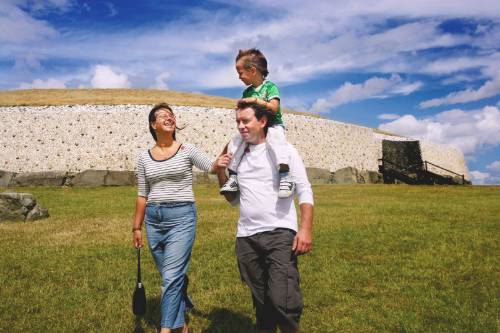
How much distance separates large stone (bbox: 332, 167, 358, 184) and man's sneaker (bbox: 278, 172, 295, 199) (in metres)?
32.8

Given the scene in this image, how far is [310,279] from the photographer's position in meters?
6.86

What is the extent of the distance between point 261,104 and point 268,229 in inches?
39.2

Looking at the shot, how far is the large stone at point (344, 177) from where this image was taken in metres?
35.6

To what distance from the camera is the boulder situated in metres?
34.3

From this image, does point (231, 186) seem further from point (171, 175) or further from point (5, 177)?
point (5, 177)

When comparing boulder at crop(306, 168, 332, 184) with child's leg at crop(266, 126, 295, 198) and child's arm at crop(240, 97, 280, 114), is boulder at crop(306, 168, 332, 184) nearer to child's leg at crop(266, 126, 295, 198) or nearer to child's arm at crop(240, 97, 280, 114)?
child's arm at crop(240, 97, 280, 114)

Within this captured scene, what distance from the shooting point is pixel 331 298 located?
5.96m

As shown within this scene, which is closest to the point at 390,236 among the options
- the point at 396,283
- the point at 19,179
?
the point at 396,283

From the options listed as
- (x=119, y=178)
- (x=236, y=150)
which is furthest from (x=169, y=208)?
(x=119, y=178)

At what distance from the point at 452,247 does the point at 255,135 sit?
23.6 feet

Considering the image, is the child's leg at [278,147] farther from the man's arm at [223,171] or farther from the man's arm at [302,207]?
the man's arm at [223,171]

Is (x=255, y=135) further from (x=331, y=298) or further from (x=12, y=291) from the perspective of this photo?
(x=12, y=291)

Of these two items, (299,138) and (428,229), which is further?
(299,138)

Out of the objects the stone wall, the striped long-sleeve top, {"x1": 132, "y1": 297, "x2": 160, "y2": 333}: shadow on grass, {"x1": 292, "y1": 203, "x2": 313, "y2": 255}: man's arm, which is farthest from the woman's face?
the stone wall
